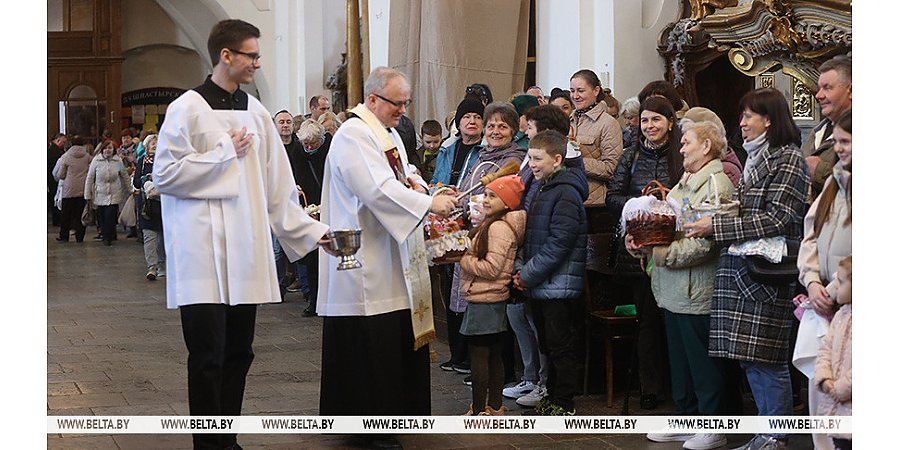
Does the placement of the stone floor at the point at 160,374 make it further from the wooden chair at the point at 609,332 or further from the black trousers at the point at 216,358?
the black trousers at the point at 216,358

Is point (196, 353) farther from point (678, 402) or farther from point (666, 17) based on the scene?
point (666, 17)

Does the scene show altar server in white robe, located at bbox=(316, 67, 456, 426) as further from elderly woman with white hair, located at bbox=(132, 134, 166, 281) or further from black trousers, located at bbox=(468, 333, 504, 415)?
elderly woman with white hair, located at bbox=(132, 134, 166, 281)

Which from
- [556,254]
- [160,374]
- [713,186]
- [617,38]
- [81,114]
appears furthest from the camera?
[617,38]

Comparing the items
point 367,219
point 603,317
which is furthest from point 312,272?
point 367,219

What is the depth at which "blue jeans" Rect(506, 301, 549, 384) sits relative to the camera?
6.41 meters

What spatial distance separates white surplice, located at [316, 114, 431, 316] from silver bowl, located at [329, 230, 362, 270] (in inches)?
11.2

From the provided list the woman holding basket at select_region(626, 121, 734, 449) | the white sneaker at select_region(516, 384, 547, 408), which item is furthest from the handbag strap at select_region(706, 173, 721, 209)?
the white sneaker at select_region(516, 384, 547, 408)

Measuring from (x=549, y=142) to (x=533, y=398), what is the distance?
50.2 inches

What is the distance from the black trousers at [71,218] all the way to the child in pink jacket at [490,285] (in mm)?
4337

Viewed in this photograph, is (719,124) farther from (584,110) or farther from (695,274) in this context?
(584,110)

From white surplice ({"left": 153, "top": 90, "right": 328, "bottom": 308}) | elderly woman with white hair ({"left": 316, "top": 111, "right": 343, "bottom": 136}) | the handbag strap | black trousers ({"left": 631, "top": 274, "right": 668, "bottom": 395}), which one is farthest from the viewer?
elderly woman with white hair ({"left": 316, "top": 111, "right": 343, "bottom": 136})

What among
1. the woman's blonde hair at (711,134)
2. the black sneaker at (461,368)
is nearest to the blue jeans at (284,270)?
the black sneaker at (461,368)

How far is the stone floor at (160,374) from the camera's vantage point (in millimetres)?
5637

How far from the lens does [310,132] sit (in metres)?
8.67
